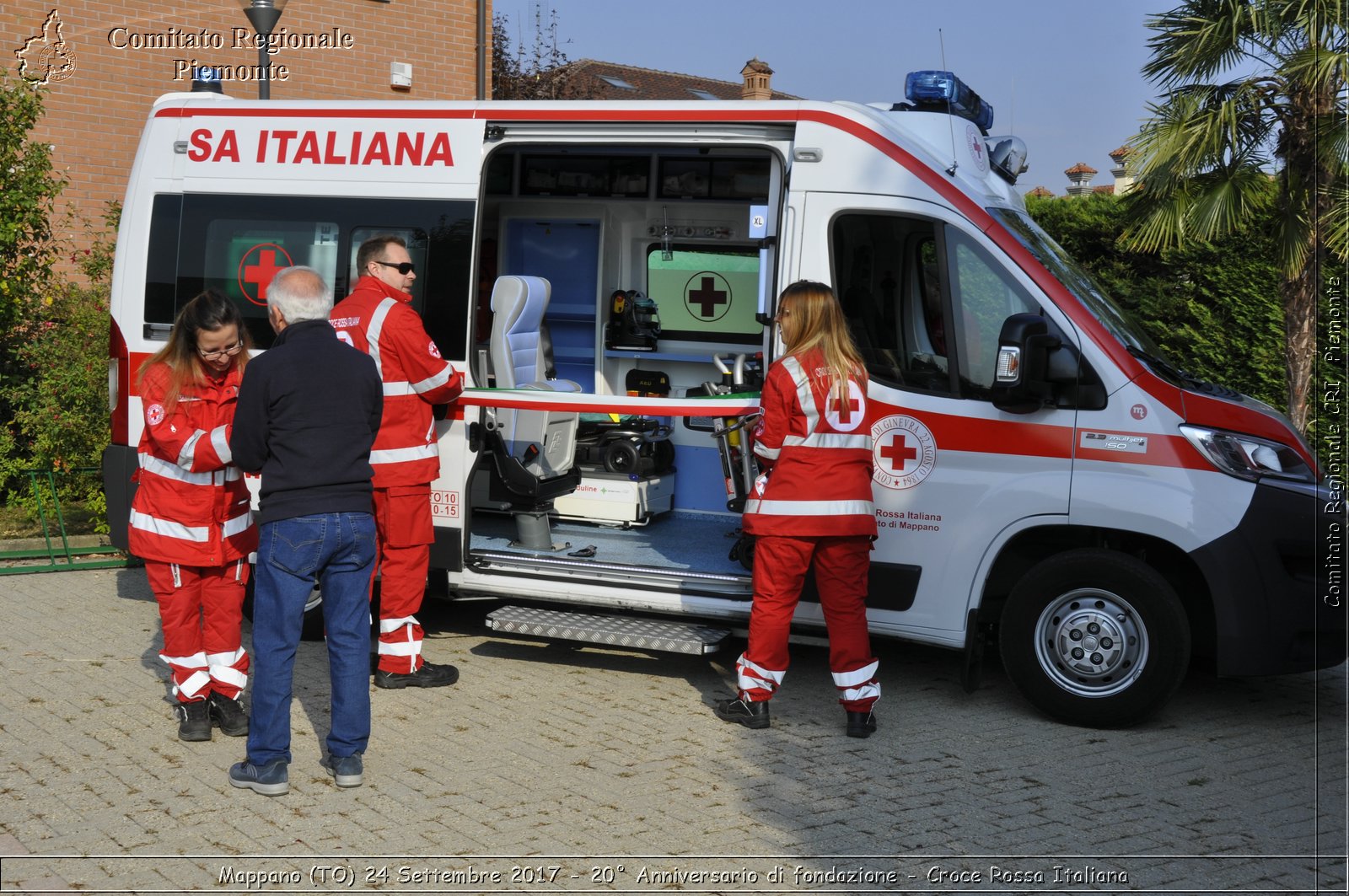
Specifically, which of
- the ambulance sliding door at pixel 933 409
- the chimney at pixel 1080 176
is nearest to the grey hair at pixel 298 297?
the ambulance sliding door at pixel 933 409

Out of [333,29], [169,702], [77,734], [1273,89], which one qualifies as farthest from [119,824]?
[333,29]

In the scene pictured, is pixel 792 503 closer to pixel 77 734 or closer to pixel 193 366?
pixel 193 366

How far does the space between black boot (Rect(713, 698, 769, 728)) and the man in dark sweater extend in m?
1.58

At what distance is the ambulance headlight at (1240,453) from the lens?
5.37 m

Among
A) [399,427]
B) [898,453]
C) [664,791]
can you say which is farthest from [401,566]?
[898,453]

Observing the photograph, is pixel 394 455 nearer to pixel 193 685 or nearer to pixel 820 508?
pixel 193 685

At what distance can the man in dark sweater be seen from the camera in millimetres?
4535

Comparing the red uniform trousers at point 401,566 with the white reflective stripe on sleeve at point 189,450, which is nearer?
the white reflective stripe on sleeve at point 189,450

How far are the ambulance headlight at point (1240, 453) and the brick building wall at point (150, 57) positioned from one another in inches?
354

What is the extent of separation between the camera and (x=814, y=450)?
17.6 feet

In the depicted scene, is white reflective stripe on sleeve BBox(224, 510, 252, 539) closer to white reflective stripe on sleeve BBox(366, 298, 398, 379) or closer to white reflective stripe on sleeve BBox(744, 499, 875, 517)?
white reflective stripe on sleeve BBox(366, 298, 398, 379)

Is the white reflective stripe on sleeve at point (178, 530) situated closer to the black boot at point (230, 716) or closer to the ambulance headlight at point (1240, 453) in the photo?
the black boot at point (230, 716)

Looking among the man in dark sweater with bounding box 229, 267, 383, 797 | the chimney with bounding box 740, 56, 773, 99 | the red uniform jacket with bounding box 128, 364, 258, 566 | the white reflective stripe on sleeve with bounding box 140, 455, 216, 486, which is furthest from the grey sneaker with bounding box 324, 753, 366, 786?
the chimney with bounding box 740, 56, 773, 99

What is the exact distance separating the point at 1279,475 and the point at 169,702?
4776 millimetres
